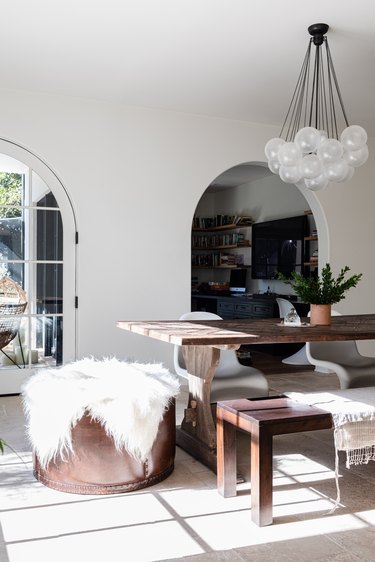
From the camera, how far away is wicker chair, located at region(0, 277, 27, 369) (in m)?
4.60

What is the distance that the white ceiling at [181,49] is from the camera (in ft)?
10.7

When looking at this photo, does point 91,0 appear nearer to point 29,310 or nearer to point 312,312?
point 312,312

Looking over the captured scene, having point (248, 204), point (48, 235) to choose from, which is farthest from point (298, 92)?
point (248, 204)

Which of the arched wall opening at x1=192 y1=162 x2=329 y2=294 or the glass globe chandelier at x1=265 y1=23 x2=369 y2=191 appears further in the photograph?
the arched wall opening at x1=192 y1=162 x2=329 y2=294

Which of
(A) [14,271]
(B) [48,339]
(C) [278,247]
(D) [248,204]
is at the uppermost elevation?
(D) [248,204]

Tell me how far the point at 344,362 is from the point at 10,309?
2724 millimetres

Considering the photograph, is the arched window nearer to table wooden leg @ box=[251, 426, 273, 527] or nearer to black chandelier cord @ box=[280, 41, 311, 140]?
black chandelier cord @ box=[280, 41, 311, 140]

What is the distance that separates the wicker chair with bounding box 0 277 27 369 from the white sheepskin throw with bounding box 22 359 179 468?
199 centimetres

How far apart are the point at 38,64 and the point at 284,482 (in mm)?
3319

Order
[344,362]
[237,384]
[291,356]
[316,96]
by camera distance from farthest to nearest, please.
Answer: [291,356] < [316,96] < [344,362] < [237,384]

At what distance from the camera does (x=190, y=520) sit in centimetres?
228

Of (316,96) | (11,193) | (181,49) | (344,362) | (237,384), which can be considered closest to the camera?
(237,384)

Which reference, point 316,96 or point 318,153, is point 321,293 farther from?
point 316,96

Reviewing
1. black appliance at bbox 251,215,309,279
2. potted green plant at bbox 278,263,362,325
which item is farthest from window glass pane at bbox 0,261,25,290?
black appliance at bbox 251,215,309,279
